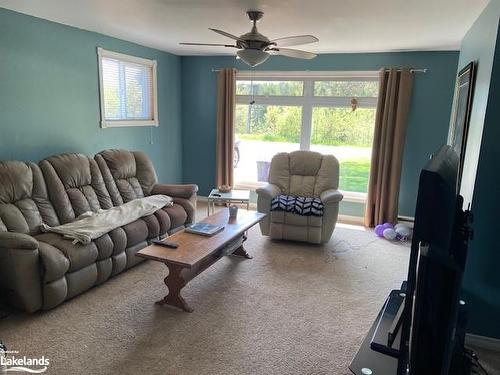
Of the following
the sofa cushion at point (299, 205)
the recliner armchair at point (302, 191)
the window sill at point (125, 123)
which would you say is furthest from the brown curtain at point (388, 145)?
the window sill at point (125, 123)

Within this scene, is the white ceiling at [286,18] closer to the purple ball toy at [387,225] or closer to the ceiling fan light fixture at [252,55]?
the ceiling fan light fixture at [252,55]

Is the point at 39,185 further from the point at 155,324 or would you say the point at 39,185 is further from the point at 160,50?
the point at 160,50

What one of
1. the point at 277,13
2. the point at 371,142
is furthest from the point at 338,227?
the point at 277,13

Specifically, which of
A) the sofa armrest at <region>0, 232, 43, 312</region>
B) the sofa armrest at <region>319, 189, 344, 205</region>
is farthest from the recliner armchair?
the sofa armrest at <region>0, 232, 43, 312</region>

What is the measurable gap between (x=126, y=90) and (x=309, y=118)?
2.62m

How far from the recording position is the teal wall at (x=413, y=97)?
14.9 ft

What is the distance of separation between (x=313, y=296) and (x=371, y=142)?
113 inches

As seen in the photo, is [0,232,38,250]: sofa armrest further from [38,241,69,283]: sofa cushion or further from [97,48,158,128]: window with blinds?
[97,48,158,128]: window with blinds

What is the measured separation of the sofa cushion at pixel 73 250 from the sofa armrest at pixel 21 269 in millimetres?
199

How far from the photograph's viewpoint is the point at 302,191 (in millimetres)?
4586

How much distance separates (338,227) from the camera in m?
4.92

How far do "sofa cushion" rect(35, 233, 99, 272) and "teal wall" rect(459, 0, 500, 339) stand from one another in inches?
111

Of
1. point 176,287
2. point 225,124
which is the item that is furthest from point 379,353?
point 225,124

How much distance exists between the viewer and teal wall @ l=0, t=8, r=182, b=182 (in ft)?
10.7
